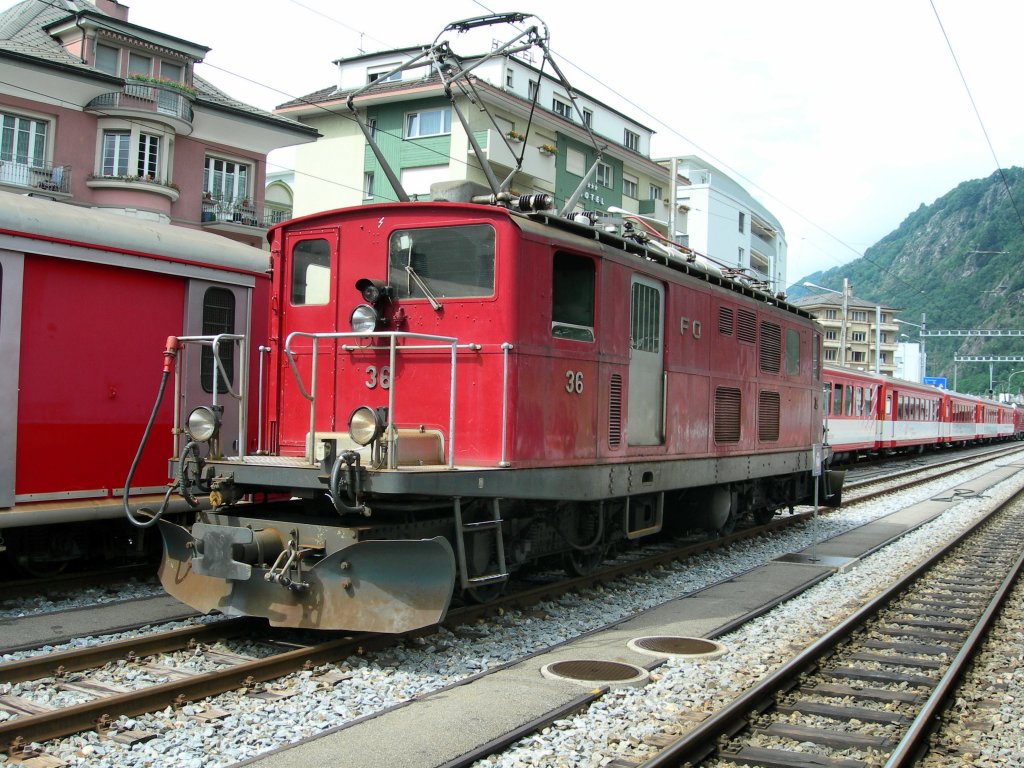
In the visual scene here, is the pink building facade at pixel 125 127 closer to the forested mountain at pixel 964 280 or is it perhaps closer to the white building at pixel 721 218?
the white building at pixel 721 218

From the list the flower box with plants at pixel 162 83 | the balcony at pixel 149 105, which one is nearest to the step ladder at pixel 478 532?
the balcony at pixel 149 105

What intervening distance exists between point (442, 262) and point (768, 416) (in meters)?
6.61

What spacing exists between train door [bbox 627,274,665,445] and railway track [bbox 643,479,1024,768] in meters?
2.56

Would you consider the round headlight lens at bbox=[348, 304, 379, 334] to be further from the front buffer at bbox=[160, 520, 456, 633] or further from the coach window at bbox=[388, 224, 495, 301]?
the front buffer at bbox=[160, 520, 456, 633]

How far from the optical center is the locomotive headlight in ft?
21.0

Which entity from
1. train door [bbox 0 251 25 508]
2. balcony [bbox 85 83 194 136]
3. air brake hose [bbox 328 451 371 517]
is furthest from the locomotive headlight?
balcony [bbox 85 83 194 136]

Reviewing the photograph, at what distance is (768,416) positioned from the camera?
41.5 ft

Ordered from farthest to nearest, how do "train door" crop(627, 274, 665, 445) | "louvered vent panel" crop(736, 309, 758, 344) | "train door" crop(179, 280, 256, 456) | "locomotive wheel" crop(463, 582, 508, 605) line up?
"louvered vent panel" crop(736, 309, 758, 344) < "train door" crop(179, 280, 256, 456) < "train door" crop(627, 274, 665, 445) < "locomotive wheel" crop(463, 582, 508, 605)

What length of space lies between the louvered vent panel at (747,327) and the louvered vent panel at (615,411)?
3.40 m

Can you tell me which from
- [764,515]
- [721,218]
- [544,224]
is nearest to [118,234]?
[544,224]

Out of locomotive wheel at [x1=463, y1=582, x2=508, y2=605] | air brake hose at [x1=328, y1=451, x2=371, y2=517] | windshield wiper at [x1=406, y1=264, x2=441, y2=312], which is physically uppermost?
windshield wiper at [x1=406, y1=264, x2=441, y2=312]

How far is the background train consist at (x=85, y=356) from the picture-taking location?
7.96m

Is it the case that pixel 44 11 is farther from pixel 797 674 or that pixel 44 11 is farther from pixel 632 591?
pixel 797 674

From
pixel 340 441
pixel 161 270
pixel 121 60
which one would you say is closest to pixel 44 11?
pixel 121 60
